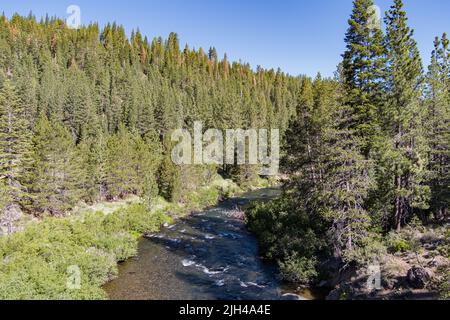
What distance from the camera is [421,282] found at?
56.9ft

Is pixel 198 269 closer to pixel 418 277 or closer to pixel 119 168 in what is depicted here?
pixel 418 277

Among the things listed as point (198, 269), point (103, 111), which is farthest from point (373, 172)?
point (103, 111)

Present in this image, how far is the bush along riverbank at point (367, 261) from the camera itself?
17.5 meters

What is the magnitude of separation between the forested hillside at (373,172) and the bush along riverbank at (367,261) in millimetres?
87

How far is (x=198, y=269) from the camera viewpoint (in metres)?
26.6

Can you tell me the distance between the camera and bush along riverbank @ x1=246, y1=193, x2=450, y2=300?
17500 millimetres

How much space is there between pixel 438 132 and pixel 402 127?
19.1 feet

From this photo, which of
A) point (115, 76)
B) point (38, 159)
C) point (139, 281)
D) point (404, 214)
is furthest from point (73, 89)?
point (404, 214)

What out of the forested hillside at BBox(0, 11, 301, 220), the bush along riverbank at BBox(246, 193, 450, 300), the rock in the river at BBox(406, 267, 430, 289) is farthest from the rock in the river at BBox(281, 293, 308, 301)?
the forested hillside at BBox(0, 11, 301, 220)

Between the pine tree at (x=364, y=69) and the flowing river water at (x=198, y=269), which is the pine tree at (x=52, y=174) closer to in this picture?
the flowing river water at (x=198, y=269)

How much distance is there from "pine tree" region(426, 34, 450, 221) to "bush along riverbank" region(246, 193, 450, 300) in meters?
3.13

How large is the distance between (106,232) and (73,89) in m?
52.7

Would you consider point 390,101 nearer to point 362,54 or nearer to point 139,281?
point 362,54

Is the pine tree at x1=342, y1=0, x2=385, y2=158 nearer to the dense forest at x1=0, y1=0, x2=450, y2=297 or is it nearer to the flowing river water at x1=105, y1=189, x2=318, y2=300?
the dense forest at x1=0, y1=0, x2=450, y2=297
